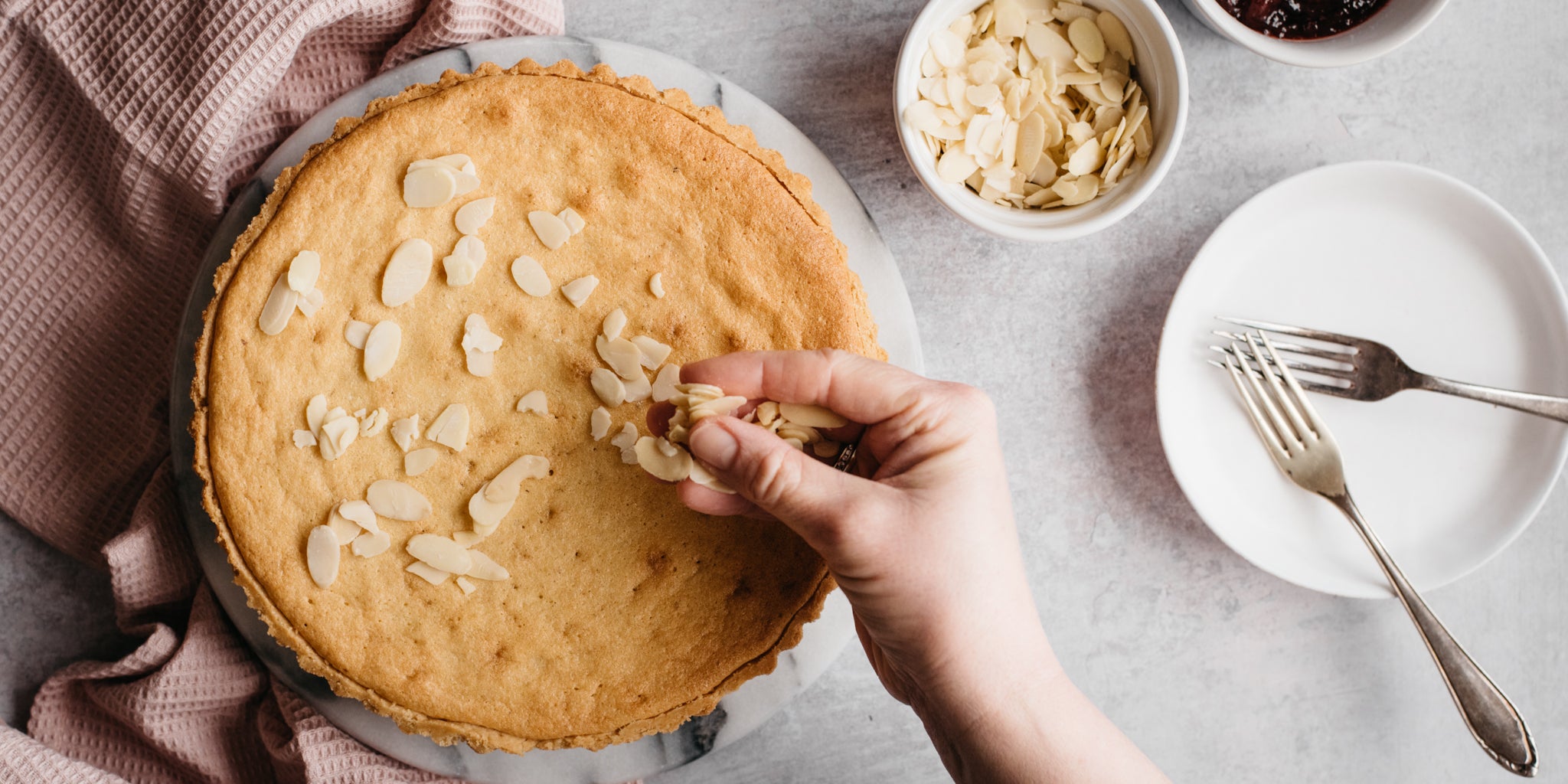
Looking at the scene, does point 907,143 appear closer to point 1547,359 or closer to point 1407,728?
point 1547,359

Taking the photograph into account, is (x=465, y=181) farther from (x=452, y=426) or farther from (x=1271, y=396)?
(x=1271, y=396)

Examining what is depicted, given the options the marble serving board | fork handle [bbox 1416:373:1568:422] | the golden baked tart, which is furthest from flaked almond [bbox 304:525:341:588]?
fork handle [bbox 1416:373:1568:422]

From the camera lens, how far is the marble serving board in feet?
5.16

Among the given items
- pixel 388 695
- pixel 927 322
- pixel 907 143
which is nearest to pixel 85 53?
pixel 388 695

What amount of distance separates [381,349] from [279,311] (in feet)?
0.53

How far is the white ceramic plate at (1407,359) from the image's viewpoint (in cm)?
175

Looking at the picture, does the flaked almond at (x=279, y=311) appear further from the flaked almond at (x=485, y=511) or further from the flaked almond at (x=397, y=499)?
the flaked almond at (x=485, y=511)

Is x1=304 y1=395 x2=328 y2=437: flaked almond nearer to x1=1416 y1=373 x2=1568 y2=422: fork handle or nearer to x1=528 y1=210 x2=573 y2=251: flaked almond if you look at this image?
x1=528 y1=210 x2=573 y2=251: flaked almond

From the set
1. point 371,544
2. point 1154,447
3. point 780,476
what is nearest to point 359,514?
point 371,544

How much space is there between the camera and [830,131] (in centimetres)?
177

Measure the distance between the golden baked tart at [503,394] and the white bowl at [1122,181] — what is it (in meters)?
0.30

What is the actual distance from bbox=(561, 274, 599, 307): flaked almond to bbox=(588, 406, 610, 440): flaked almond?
160mm

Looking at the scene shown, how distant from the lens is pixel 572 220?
1365 mm

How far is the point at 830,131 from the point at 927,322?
409 mm
